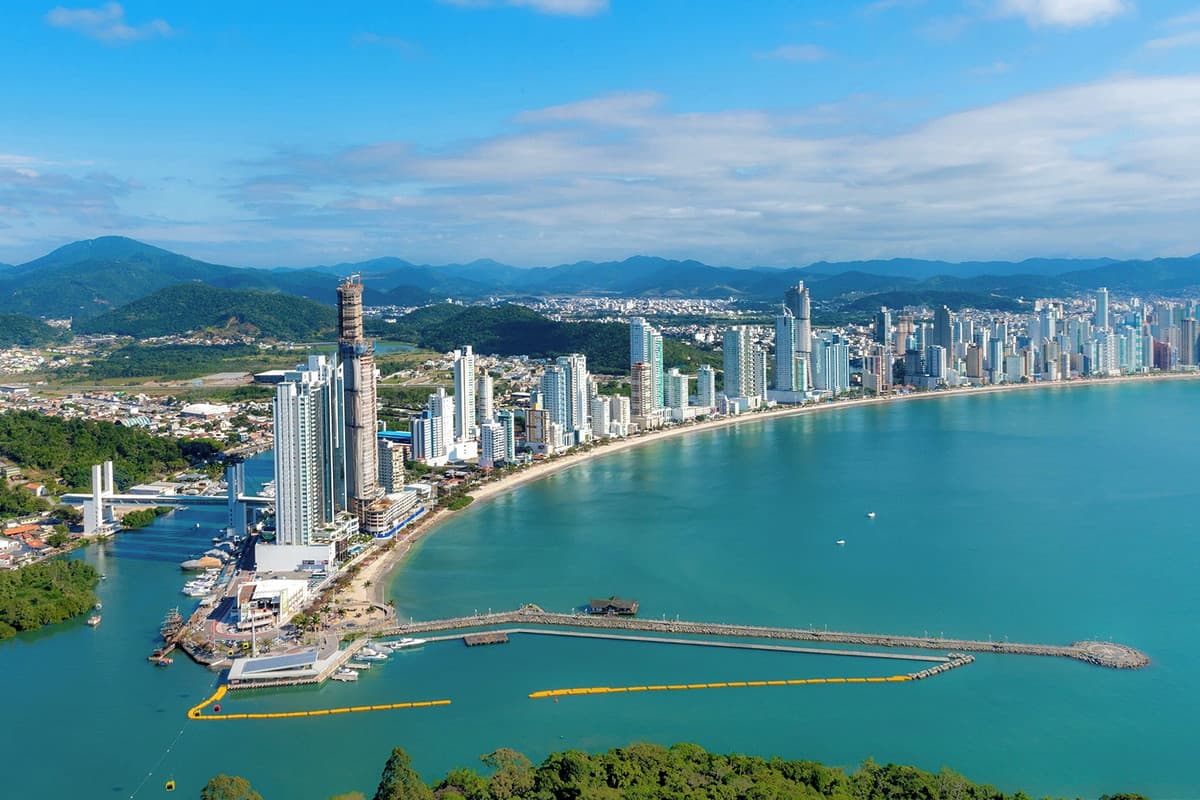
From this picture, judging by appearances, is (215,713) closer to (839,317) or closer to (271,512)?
(271,512)

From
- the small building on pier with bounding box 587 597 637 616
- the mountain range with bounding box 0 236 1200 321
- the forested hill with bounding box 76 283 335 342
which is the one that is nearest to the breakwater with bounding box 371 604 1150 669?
the small building on pier with bounding box 587 597 637 616

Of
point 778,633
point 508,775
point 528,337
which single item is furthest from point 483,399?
point 528,337

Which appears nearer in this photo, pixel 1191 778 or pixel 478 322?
pixel 1191 778

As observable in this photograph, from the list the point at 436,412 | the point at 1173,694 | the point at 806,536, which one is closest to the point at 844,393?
the point at 436,412

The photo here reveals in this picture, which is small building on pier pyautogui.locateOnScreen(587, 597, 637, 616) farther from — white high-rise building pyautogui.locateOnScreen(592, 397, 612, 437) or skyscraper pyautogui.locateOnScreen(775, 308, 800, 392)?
skyscraper pyautogui.locateOnScreen(775, 308, 800, 392)

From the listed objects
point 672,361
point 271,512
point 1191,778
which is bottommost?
point 1191,778

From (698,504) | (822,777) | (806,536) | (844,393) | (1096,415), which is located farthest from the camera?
(844,393)

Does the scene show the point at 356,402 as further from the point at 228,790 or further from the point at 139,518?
the point at 228,790
